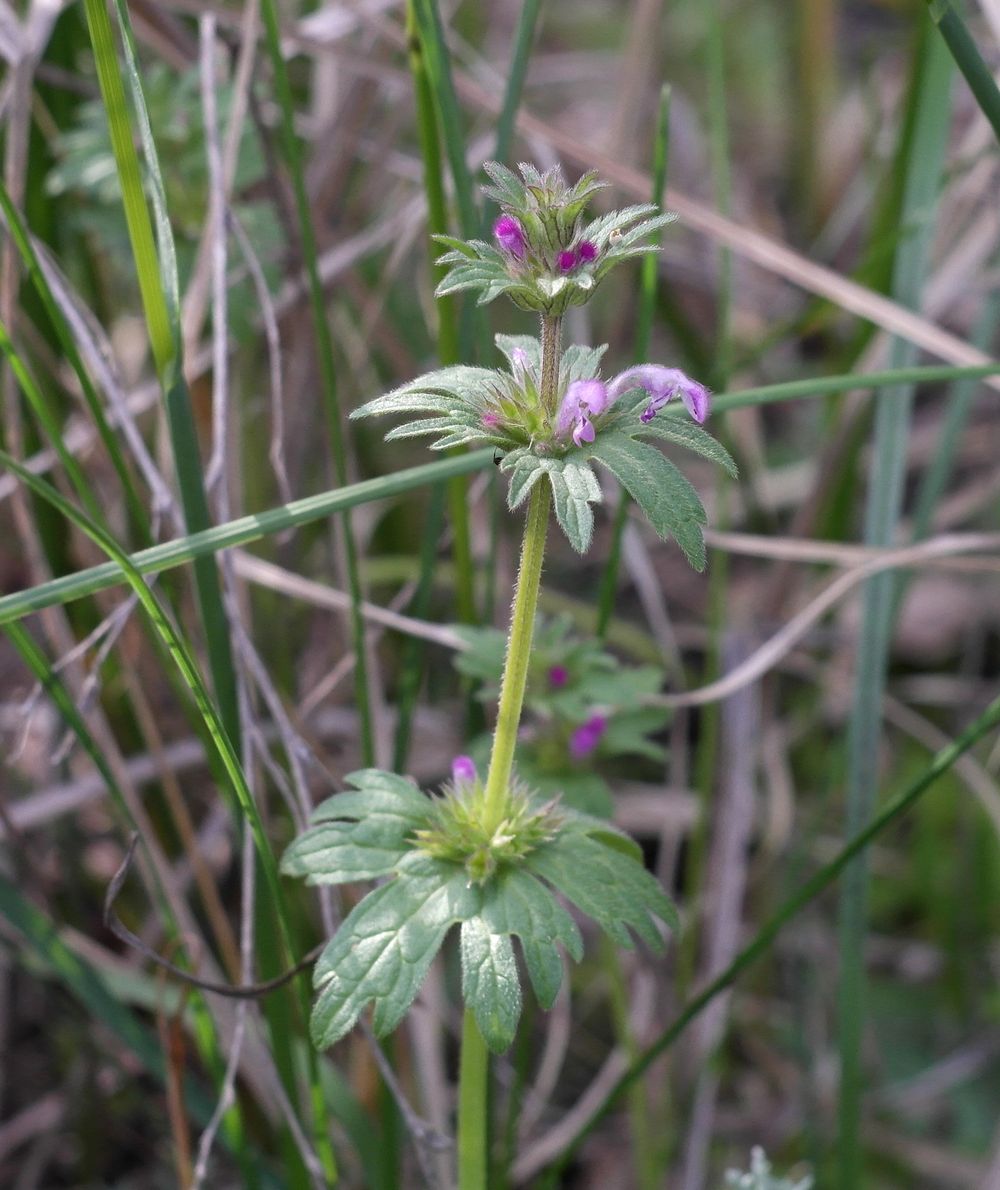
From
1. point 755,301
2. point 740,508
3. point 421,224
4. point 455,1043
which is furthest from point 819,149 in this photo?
point 455,1043

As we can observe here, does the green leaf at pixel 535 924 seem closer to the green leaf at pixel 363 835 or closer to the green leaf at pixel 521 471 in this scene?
the green leaf at pixel 363 835

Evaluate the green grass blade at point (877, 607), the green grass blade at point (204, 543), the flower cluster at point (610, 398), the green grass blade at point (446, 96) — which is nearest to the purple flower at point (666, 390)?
the flower cluster at point (610, 398)

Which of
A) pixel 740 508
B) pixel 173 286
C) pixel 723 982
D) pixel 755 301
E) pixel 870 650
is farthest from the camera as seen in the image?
pixel 755 301

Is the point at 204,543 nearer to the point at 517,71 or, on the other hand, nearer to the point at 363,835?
the point at 363,835

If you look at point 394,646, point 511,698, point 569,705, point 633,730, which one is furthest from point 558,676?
point 394,646

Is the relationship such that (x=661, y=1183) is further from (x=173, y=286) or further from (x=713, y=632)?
(x=173, y=286)

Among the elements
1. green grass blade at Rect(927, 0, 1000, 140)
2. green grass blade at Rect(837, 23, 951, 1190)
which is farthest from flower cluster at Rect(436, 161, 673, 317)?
green grass blade at Rect(837, 23, 951, 1190)
